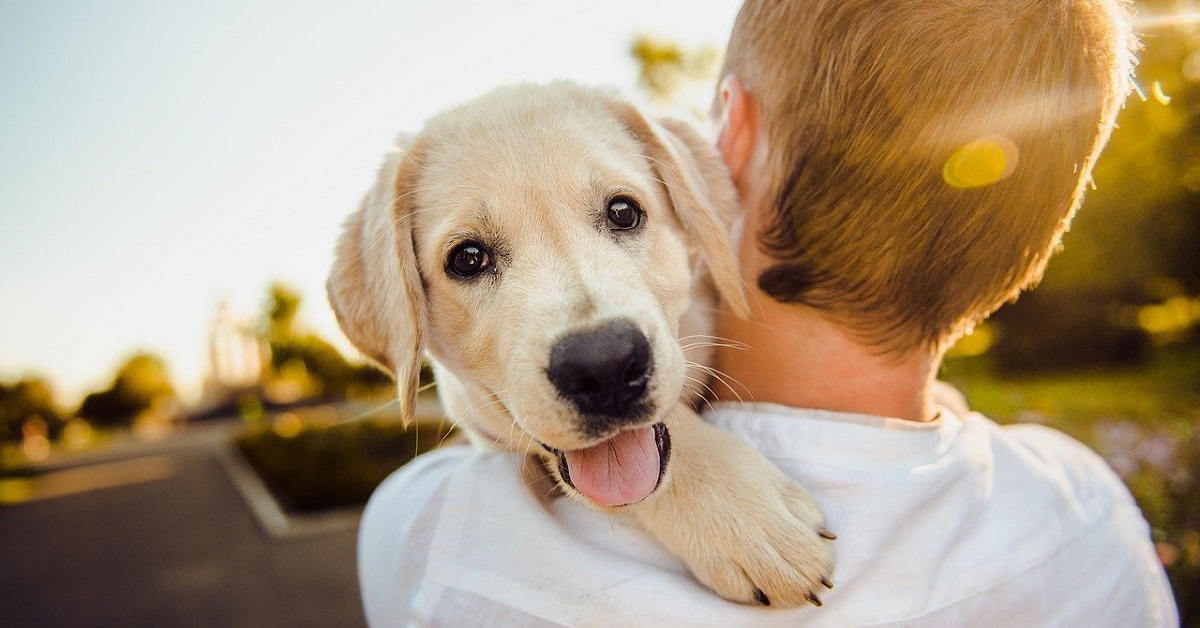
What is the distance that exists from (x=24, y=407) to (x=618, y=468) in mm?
44611

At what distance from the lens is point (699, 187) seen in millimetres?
2656

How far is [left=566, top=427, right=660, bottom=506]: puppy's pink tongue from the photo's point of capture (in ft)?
7.02

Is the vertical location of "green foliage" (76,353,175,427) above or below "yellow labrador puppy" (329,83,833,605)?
below

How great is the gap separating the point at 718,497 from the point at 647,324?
51cm

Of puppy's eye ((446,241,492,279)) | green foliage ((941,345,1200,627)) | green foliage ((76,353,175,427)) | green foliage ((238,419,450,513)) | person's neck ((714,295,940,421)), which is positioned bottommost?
green foliage ((76,353,175,427))

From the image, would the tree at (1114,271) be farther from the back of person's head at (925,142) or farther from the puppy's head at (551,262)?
the puppy's head at (551,262)

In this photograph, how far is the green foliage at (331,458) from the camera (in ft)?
49.4

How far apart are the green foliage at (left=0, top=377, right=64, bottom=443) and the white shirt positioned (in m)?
34.7

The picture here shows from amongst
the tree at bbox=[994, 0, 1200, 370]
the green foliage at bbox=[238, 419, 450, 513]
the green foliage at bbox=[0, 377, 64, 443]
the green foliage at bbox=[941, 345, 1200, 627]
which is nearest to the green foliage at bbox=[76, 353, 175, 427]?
the green foliage at bbox=[0, 377, 64, 443]

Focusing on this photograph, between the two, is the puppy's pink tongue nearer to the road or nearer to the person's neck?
the person's neck

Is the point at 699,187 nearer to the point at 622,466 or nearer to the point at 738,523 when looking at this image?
the point at 622,466

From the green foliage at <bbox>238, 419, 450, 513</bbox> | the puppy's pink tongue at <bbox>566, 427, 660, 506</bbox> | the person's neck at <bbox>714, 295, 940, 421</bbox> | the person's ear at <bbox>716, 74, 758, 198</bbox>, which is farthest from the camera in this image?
the green foliage at <bbox>238, 419, 450, 513</bbox>

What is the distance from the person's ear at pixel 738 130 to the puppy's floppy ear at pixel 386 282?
3.71 feet

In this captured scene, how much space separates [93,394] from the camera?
58188 millimetres
